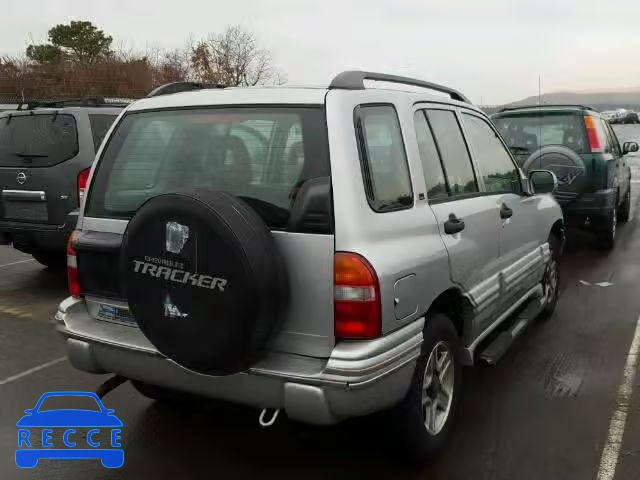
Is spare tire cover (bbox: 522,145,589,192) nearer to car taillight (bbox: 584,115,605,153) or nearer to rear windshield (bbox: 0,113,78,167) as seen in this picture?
car taillight (bbox: 584,115,605,153)

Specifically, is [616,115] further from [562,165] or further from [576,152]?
[562,165]

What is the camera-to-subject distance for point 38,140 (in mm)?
6531

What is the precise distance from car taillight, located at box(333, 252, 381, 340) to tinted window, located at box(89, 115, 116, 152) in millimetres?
4713

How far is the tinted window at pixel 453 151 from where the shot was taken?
11.4 ft

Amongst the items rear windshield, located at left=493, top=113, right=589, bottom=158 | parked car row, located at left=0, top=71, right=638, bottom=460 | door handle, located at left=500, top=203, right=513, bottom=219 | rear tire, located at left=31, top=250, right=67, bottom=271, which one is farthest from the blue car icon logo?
rear windshield, located at left=493, top=113, right=589, bottom=158

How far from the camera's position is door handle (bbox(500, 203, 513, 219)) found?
12.9 feet

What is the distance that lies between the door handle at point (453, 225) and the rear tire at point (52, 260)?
572 cm

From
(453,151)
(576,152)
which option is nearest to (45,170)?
(453,151)

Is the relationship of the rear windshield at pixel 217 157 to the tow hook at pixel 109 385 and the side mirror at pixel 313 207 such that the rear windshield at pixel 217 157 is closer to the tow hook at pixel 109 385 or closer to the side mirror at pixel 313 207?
the side mirror at pixel 313 207

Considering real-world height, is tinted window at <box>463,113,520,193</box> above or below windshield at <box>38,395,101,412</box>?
above

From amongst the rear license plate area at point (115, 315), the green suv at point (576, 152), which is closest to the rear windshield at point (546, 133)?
the green suv at point (576, 152)

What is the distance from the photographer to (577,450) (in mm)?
3289

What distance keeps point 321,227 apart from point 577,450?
189 centimetres

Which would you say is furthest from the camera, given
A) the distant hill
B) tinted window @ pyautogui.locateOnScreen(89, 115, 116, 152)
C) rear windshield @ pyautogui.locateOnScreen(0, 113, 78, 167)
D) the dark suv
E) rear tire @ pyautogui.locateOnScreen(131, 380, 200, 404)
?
tinted window @ pyautogui.locateOnScreen(89, 115, 116, 152)
